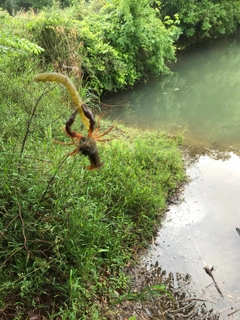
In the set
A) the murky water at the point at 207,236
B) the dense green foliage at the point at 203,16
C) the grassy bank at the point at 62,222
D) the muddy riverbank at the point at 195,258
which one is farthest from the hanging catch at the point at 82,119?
the dense green foliage at the point at 203,16

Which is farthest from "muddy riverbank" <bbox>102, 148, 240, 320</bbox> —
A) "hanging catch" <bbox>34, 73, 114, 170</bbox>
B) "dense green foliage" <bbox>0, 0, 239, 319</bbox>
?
"hanging catch" <bbox>34, 73, 114, 170</bbox>

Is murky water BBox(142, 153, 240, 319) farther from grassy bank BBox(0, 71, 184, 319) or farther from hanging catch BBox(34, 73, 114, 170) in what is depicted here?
hanging catch BBox(34, 73, 114, 170)

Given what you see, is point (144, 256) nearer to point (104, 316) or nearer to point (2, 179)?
point (104, 316)

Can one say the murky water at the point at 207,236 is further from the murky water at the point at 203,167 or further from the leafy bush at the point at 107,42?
the leafy bush at the point at 107,42

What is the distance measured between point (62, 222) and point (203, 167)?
284 cm

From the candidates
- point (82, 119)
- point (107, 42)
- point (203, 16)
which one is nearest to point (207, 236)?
point (82, 119)

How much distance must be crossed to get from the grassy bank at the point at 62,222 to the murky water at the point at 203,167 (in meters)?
0.36

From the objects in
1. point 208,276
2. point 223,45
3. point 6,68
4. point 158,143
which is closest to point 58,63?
point 6,68

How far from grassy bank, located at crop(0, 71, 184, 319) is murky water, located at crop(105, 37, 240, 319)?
1.17 feet

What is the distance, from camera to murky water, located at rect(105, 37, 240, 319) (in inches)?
129

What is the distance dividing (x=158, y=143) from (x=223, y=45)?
28.5 feet

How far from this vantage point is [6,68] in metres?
4.90

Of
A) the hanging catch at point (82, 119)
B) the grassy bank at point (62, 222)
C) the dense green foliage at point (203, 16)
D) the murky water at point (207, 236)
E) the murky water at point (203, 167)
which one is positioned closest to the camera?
the hanging catch at point (82, 119)

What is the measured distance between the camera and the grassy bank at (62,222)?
2432mm
